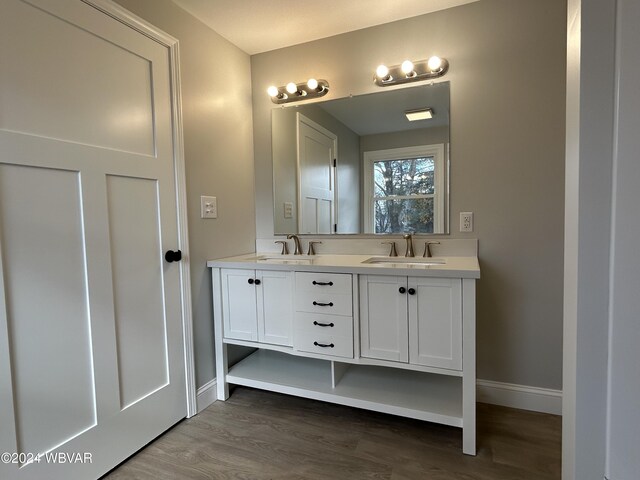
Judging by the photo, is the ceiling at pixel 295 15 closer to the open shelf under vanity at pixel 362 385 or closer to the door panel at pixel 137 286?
the door panel at pixel 137 286

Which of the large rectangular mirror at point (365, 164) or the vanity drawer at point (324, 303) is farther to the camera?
the large rectangular mirror at point (365, 164)

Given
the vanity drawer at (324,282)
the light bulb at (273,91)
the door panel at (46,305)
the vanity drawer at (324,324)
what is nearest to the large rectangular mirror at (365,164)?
the light bulb at (273,91)

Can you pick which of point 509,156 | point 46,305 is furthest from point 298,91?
point 46,305

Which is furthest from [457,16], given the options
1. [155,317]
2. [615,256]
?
[155,317]

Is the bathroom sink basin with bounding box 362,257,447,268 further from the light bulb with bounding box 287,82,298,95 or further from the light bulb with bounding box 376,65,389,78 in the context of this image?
the light bulb with bounding box 287,82,298,95

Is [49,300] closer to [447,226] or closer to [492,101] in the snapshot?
[447,226]

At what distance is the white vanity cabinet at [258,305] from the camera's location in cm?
186

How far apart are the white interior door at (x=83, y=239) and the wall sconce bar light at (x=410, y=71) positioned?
121 cm

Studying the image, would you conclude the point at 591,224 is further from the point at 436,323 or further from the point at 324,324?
the point at 324,324

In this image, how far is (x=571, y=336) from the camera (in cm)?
58

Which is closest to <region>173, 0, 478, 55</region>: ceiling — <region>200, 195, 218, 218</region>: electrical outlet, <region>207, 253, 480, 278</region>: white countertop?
<region>200, 195, 218, 218</region>: electrical outlet

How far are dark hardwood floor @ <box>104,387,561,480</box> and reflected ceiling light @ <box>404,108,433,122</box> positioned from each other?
5.65 ft

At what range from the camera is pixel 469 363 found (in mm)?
1500

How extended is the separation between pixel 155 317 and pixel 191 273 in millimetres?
309
